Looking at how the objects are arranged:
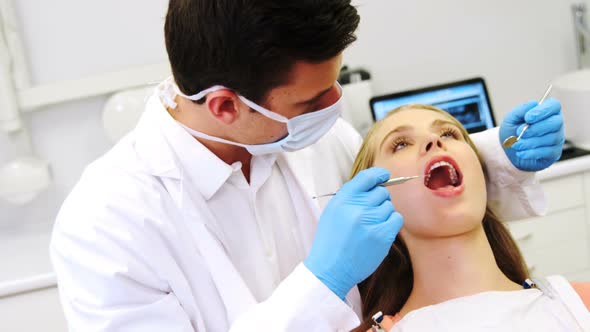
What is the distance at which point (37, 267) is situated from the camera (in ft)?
7.47

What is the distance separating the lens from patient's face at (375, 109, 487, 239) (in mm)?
1459

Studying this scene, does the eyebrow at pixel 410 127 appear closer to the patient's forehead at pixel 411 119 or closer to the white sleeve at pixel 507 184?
the patient's forehead at pixel 411 119

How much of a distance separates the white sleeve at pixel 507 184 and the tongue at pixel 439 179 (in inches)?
5.9

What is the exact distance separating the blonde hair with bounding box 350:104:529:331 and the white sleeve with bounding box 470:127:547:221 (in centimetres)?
4

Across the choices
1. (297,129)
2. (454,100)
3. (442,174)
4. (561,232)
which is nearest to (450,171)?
(442,174)

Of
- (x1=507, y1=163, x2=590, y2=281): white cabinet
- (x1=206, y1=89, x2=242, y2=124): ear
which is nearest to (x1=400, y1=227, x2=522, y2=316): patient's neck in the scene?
(x1=206, y1=89, x2=242, y2=124): ear

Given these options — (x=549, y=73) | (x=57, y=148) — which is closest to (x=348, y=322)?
(x=57, y=148)

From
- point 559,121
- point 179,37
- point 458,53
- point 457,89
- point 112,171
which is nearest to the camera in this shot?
point 179,37

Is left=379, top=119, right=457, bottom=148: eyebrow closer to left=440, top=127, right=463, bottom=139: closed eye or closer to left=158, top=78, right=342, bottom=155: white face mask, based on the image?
left=440, top=127, right=463, bottom=139: closed eye

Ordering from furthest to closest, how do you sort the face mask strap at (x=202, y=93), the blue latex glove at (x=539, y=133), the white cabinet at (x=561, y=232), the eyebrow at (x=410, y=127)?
the white cabinet at (x=561, y=232) < the eyebrow at (x=410, y=127) < the blue latex glove at (x=539, y=133) < the face mask strap at (x=202, y=93)

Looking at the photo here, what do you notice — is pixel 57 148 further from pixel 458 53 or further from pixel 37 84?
pixel 458 53

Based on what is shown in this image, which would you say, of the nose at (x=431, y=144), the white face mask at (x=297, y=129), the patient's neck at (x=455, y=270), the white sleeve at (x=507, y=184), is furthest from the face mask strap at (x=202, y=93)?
the white sleeve at (x=507, y=184)

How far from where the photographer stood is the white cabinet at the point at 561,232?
239 cm

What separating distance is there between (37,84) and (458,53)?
165 cm
